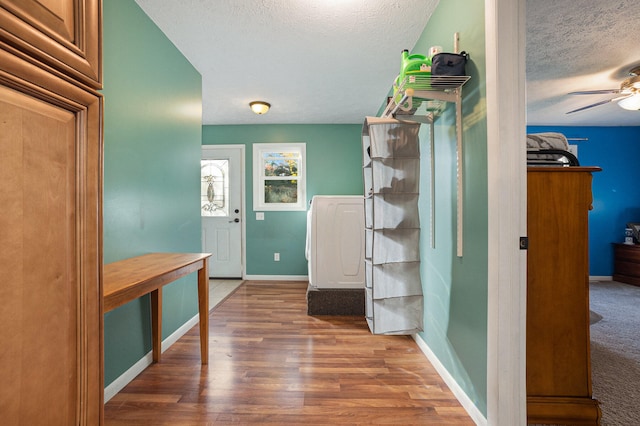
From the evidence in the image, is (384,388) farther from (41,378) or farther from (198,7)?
(198,7)

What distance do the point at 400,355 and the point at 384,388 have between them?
482 millimetres

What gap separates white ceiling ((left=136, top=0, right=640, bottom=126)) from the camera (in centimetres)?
204

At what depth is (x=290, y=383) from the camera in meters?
1.83

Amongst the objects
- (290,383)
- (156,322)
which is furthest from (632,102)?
(156,322)

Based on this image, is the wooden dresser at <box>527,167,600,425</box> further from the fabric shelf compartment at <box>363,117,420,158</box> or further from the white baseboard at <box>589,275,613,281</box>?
the white baseboard at <box>589,275,613,281</box>

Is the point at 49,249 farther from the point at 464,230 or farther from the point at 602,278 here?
the point at 602,278

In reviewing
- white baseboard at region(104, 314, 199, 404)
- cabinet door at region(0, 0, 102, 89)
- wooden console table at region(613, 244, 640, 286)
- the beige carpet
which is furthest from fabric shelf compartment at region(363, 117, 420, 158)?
wooden console table at region(613, 244, 640, 286)

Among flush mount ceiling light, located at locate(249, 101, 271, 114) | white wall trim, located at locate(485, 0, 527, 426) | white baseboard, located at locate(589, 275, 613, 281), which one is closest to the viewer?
white wall trim, located at locate(485, 0, 527, 426)

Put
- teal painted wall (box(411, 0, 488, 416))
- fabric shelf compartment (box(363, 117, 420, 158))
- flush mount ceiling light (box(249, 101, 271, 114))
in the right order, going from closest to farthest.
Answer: teal painted wall (box(411, 0, 488, 416)), fabric shelf compartment (box(363, 117, 420, 158)), flush mount ceiling light (box(249, 101, 271, 114))

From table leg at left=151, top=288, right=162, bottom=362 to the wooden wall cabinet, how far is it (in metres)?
1.32

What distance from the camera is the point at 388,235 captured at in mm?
2023

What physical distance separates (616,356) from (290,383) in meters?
2.23

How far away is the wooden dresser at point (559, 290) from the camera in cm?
143

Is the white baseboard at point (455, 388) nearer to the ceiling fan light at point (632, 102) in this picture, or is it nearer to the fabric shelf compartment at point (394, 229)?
the fabric shelf compartment at point (394, 229)
